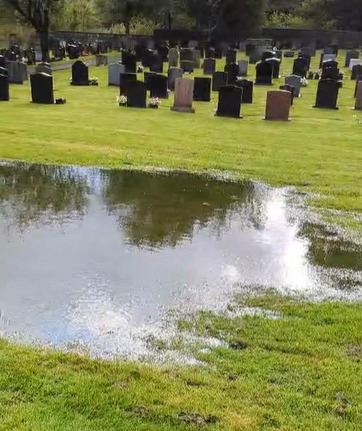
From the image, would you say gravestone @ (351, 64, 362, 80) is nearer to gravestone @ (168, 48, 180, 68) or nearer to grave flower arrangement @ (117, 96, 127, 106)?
gravestone @ (168, 48, 180, 68)

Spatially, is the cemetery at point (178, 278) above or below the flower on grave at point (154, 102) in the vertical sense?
above

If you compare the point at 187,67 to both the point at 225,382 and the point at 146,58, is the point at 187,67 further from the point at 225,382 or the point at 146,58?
the point at 225,382

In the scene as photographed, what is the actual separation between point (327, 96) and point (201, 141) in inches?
351

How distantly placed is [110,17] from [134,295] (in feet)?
166

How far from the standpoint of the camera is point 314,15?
65.2 m

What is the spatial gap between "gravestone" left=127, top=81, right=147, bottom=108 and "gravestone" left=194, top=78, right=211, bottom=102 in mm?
2876

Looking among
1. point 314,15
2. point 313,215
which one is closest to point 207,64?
point 313,215

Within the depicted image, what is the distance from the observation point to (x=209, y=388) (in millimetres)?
4109

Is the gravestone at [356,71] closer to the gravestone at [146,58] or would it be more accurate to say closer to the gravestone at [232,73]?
the gravestone at [232,73]

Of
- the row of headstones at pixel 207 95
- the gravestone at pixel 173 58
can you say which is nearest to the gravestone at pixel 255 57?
the gravestone at pixel 173 58

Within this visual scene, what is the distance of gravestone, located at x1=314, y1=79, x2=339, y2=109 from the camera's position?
2089cm

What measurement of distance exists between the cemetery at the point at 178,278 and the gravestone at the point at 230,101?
2.56 meters

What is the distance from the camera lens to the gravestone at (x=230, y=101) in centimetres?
1770

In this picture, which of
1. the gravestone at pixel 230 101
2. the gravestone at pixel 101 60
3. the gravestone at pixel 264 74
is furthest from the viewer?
the gravestone at pixel 101 60
